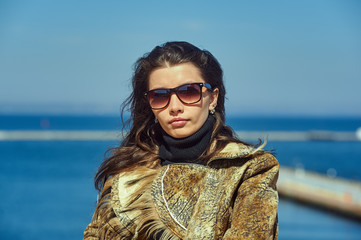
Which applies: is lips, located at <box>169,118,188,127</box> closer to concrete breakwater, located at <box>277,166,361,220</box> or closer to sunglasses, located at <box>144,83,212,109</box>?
sunglasses, located at <box>144,83,212,109</box>

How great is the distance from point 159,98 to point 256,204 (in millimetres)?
578

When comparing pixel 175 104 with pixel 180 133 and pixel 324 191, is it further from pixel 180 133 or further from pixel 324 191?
pixel 324 191

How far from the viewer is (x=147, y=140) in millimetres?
2311

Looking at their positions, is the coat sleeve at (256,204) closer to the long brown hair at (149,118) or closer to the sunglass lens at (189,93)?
the long brown hair at (149,118)

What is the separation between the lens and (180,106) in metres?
1.96

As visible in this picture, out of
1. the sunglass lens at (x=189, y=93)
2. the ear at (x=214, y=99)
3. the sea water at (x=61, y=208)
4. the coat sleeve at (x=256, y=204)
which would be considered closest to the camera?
the coat sleeve at (x=256, y=204)

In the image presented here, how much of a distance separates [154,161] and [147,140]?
0.17 metres

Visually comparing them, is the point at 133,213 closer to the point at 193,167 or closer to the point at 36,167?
the point at 193,167

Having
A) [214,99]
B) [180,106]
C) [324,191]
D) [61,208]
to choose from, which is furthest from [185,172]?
[61,208]

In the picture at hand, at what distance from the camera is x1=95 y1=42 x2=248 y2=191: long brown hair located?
2.03 metres

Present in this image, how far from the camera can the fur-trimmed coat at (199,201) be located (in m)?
1.68

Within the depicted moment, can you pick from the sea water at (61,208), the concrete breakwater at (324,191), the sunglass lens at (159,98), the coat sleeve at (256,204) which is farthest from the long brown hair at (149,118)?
the concrete breakwater at (324,191)

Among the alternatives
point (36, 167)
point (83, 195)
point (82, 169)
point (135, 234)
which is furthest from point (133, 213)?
point (36, 167)

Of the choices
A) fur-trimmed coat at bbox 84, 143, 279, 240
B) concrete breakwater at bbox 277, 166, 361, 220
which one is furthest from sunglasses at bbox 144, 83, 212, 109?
concrete breakwater at bbox 277, 166, 361, 220
